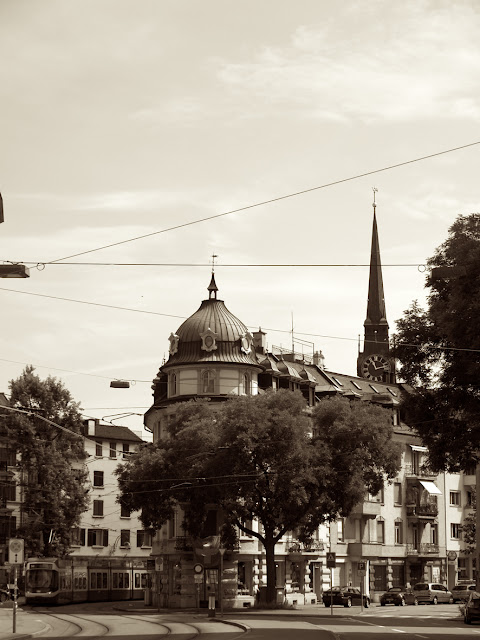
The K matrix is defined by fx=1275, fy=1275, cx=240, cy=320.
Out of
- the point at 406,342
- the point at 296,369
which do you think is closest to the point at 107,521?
the point at 296,369

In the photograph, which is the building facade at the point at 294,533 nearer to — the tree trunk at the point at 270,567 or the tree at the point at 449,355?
the tree trunk at the point at 270,567

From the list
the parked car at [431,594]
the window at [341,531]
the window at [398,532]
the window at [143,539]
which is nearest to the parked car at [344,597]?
the parked car at [431,594]

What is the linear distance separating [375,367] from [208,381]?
52.7m

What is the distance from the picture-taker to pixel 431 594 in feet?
289

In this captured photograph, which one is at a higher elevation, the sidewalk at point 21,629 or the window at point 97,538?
the window at point 97,538

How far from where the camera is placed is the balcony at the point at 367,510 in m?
94.3

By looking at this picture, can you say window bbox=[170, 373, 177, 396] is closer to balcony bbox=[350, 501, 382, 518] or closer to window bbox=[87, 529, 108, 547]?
balcony bbox=[350, 501, 382, 518]

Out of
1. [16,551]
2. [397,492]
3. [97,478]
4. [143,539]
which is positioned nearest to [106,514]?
[97,478]

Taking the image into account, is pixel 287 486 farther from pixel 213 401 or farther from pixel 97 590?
pixel 97 590

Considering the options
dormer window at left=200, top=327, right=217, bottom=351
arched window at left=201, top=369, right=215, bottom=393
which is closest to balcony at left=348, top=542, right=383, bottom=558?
arched window at left=201, top=369, right=215, bottom=393

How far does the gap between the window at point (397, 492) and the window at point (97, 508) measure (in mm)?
28613

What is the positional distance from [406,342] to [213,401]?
39.6 metres

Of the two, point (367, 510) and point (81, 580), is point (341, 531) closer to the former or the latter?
point (367, 510)

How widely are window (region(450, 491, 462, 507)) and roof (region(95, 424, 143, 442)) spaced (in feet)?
99.8
